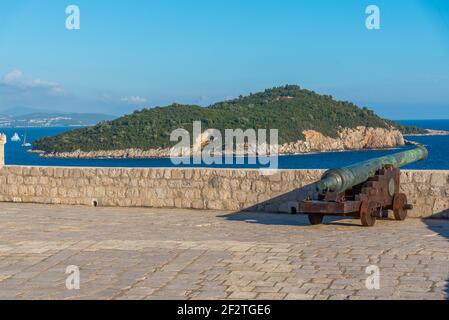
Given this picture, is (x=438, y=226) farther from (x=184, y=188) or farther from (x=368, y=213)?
(x=184, y=188)

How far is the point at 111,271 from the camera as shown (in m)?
6.11

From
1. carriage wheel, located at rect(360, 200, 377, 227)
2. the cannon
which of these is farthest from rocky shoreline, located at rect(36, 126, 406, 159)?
carriage wheel, located at rect(360, 200, 377, 227)

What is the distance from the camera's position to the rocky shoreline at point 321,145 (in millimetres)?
89438

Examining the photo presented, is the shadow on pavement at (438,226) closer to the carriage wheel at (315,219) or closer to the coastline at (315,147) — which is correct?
the carriage wheel at (315,219)

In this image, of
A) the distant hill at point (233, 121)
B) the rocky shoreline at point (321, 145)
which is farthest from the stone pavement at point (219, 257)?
the distant hill at point (233, 121)

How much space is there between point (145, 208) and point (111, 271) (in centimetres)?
524

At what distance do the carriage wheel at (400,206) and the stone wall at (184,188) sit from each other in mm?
534

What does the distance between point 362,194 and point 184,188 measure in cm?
361

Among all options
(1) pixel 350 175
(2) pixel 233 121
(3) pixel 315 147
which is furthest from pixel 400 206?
(3) pixel 315 147

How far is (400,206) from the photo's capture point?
9.33 metres

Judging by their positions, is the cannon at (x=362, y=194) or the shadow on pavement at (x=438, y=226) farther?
the cannon at (x=362, y=194)

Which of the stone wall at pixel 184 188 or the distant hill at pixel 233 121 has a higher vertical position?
the distant hill at pixel 233 121
